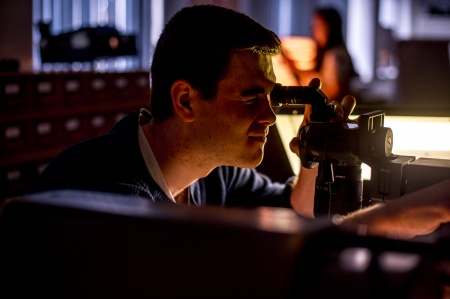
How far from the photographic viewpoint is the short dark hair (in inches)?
52.9

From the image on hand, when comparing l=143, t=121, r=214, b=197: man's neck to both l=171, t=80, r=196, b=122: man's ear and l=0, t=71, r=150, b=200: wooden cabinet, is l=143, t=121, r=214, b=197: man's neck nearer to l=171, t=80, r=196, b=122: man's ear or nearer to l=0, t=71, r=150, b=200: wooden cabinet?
l=171, t=80, r=196, b=122: man's ear

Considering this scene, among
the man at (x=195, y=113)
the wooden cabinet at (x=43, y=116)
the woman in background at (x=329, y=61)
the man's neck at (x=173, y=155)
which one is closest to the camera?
the man at (x=195, y=113)

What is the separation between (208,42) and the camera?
1.36 m

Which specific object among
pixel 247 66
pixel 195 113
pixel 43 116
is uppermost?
pixel 247 66

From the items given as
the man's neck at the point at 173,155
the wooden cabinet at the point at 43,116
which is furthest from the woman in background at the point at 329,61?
the man's neck at the point at 173,155

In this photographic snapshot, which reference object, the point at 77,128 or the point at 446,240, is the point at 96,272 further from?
the point at 77,128

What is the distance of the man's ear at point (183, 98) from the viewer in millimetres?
1387

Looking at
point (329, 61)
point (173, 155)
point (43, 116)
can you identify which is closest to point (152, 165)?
point (173, 155)

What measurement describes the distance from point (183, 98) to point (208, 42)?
129 millimetres

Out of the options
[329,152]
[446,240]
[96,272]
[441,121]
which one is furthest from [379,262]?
[441,121]

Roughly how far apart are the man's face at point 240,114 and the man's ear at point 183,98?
22mm

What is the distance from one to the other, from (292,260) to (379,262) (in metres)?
0.06

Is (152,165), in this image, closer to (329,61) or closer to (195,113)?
(195,113)

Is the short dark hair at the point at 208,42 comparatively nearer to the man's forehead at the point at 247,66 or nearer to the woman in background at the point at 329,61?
the man's forehead at the point at 247,66
